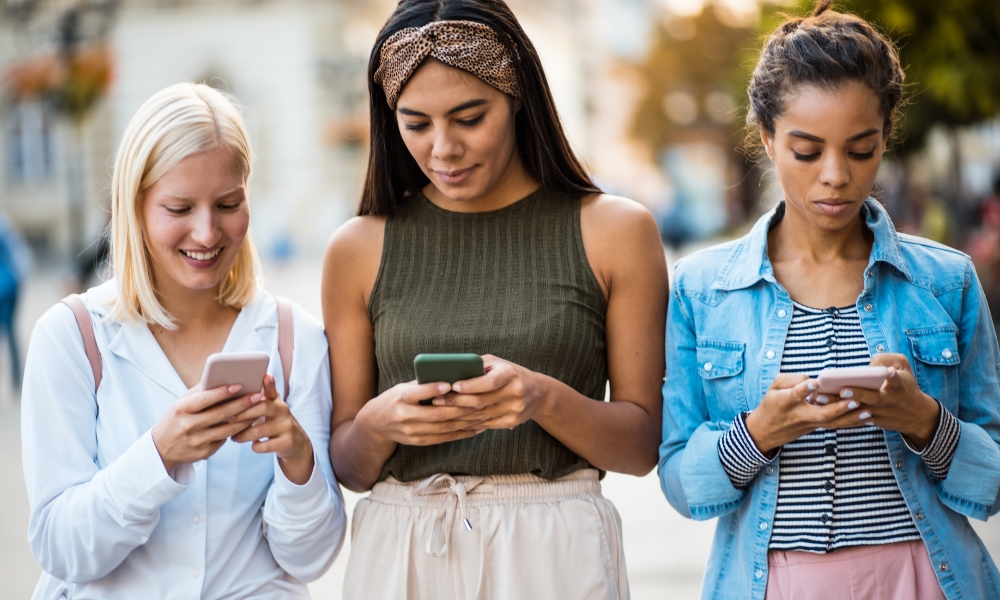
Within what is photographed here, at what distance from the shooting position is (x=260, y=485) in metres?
2.81

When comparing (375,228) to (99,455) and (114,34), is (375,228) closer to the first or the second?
(99,455)

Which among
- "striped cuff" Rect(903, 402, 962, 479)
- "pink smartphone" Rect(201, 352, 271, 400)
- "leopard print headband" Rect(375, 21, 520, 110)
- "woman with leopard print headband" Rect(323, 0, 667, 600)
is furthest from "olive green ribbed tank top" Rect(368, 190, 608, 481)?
"striped cuff" Rect(903, 402, 962, 479)

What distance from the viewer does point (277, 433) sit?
2582 millimetres

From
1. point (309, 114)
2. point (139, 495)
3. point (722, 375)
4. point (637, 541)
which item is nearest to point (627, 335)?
point (722, 375)

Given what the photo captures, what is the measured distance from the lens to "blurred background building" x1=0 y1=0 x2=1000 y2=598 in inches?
420

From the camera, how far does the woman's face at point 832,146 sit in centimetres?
251

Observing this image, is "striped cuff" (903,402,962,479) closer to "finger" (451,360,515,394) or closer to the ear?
the ear

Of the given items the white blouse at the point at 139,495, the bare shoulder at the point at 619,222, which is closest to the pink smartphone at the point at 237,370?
the white blouse at the point at 139,495

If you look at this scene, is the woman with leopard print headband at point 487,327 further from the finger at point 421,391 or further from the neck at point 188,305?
the neck at point 188,305

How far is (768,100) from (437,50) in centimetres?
85

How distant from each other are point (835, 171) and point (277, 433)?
4.83 ft

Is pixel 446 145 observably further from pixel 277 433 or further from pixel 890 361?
pixel 890 361

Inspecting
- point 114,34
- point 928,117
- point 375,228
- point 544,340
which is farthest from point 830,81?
point 114,34

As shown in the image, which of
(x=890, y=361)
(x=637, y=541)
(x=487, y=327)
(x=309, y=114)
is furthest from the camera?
(x=309, y=114)
